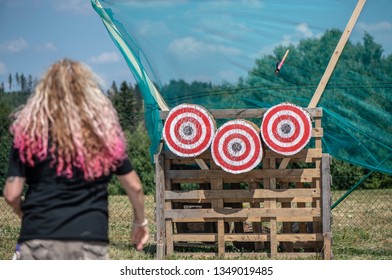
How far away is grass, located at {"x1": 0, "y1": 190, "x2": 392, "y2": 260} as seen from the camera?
5.98 m

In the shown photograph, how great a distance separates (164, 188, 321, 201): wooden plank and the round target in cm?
37

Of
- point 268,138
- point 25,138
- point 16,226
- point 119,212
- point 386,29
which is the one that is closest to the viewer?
point 25,138

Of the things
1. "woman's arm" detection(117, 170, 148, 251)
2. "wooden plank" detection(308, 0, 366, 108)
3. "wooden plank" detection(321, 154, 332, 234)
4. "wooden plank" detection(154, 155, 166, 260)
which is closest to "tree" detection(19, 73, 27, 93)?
"wooden plank" detection(154, 155, 166, 260)

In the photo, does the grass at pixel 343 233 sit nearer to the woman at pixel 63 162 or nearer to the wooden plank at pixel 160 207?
the wooden plank at pixel 160 207

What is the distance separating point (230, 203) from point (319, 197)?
2.64ft

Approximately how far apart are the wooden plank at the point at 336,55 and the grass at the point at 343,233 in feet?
4.57

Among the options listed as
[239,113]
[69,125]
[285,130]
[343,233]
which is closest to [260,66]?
[239,113]

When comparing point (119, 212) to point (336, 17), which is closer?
point (336, 17)

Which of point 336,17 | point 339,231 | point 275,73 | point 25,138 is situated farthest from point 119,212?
point 25,138

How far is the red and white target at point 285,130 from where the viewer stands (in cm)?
548

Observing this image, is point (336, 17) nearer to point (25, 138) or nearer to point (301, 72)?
point (301, 72)

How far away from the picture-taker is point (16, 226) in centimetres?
772

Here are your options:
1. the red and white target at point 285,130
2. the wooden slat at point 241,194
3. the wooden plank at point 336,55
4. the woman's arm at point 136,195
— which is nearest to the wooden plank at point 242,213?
the wooden slat at point 241,194

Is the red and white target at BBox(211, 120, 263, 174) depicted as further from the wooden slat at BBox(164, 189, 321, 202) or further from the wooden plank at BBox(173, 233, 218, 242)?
the wooden plank at BBox(173, 233, 218, 242)
